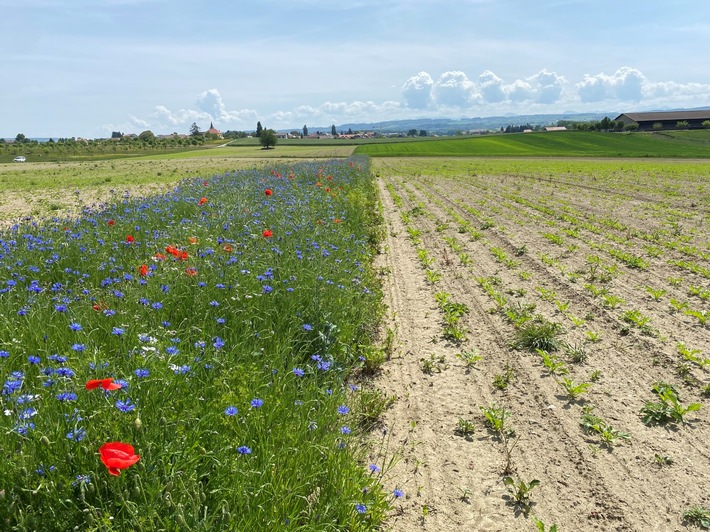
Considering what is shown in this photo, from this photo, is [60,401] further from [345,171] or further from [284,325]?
[345,171]

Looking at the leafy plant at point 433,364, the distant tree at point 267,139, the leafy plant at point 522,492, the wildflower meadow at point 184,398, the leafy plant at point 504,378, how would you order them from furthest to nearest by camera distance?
the distant tree at point 267,139 → the leafy plant at point 433,364 → the leafy plant at point 504,378 → the leafy plant at point 522,492 → the wildflower meadow at point 184,398

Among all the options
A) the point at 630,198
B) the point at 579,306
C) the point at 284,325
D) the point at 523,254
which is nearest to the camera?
the point at 284,325

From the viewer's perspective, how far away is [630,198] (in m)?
18.1

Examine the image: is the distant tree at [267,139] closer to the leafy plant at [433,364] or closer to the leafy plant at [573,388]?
the leafy plant at [433,364]

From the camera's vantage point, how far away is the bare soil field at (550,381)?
10.8 ft

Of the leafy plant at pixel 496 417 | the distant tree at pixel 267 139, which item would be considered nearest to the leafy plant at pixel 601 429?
the leafy plant at pixel 496 417

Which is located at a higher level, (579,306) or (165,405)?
(165,405)

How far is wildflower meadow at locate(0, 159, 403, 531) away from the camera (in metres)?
2.08

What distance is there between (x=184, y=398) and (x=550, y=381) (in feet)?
12.1

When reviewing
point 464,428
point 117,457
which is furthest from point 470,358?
point 117,457

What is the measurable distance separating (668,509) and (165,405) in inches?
131

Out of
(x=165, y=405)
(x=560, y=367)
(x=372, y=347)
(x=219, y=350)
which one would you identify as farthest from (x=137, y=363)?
(x=560, y=367)

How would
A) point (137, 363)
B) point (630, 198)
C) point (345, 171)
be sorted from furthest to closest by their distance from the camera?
point (345, 171), point (630, 198), point (137, 363)

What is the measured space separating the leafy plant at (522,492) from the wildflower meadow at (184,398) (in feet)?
2.77
